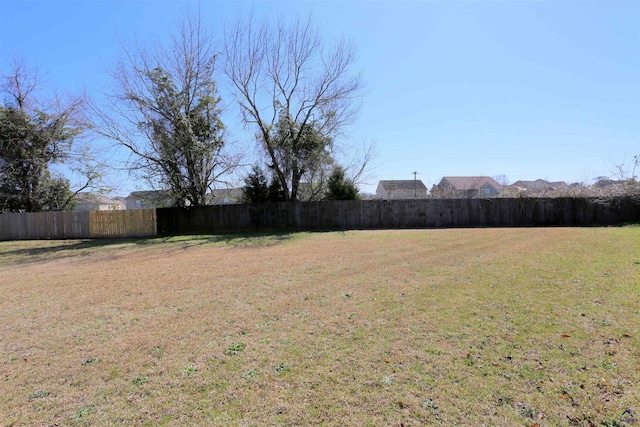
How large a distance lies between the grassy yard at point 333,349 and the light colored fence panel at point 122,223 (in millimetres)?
11418

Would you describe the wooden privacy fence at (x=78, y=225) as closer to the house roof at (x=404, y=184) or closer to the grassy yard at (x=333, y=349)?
the grassy yard at (x=333, y=349)

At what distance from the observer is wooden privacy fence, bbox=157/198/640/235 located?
17.2m

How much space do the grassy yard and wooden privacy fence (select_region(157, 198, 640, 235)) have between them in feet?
37.5

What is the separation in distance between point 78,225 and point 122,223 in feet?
7.96

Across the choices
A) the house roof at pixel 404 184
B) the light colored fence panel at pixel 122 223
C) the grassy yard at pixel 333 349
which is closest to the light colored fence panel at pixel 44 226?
the light colored fence panel at pixel 122 223

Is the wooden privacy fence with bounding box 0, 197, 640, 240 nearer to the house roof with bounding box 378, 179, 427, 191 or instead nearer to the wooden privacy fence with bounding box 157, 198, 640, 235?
the wooden privacy fence with bounding box 157, 198, 640, 235

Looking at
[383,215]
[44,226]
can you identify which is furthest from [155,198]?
[383,215]

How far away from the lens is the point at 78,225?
56.9 feet

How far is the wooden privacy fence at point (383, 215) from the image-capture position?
17188 millimetres

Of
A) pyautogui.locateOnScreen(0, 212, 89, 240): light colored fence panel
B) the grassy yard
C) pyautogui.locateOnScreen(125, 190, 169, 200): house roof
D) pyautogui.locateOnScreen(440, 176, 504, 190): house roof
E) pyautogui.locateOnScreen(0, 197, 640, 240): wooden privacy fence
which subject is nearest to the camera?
the grassy yard

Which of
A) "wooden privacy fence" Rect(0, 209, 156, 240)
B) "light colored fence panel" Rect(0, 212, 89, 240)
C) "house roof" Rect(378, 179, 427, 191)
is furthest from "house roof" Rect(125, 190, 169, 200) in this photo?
"house roof" Rect(378, 179, 427, 191)

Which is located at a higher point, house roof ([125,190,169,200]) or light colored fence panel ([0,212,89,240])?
house roof ([125,190,169,200])

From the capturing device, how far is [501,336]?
323cm

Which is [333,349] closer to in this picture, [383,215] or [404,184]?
[383,215]
